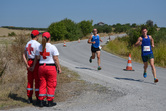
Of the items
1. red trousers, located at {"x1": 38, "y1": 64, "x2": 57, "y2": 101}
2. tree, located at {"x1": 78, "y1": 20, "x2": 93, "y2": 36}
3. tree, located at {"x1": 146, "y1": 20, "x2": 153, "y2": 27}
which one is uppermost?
tree, located at {"x1": 78, "y1": 20, "x2": 93, "y2": 36}

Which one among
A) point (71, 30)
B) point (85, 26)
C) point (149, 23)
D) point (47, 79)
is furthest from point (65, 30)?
point (47, 79)

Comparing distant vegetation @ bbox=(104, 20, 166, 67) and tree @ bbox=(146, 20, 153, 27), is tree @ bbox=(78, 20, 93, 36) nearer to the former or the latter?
distant vegetation @ bbox=(104, 20, 166, 67)

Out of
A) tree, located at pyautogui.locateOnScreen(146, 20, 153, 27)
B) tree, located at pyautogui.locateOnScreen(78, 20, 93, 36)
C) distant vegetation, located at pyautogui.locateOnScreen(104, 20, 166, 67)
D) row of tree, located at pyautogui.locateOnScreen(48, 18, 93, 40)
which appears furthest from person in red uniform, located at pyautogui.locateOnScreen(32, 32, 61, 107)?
tree, located at pyautogui.locateOnScreen(78, 20, 93, 36)

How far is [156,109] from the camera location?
202 inches

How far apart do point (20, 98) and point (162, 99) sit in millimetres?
3839

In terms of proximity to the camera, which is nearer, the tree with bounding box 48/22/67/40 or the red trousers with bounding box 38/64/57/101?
the red trousers with bounding box 38/64/57/101

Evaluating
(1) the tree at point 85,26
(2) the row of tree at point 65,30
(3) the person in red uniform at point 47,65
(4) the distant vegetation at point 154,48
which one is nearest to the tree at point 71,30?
(2) the row of tree at point 65,30

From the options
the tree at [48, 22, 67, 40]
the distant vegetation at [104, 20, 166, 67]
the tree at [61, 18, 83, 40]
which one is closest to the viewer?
the distant vegetation at [104, 20, 166, 67]

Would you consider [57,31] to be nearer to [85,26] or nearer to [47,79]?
[85,26]

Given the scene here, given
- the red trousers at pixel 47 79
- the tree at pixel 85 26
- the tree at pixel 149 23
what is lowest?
the red trousers at pixel 47 79

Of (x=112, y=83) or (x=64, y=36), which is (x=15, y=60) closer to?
(x=112, y=83)

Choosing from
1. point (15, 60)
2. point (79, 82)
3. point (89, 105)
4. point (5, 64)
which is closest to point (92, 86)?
point (79, 82)

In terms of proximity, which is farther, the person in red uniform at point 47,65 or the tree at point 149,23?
the tree at point 149,23

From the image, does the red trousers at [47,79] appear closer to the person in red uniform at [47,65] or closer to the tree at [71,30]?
the person in red uniform at [47,65]
